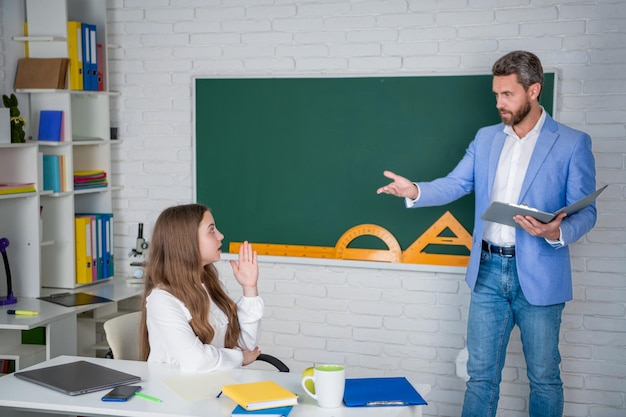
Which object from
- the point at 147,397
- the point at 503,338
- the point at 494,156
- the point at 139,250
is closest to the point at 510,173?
the point at 494,156

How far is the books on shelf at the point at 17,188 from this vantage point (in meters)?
3.74

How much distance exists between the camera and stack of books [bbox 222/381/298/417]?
210cm

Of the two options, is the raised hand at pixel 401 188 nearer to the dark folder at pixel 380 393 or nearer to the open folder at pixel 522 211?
the open folder at pixel 522 211

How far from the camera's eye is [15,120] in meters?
3.89

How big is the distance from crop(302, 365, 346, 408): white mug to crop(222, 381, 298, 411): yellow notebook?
0.07 m

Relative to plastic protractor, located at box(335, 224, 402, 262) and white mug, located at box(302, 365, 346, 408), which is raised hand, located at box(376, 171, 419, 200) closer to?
plastic protractor, located at box(335, 224, 402, 262)

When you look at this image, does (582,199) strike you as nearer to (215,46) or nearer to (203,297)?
(203,297)

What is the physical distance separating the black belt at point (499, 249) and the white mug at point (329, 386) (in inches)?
53.3

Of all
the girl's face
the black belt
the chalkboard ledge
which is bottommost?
the chalkboard ledge

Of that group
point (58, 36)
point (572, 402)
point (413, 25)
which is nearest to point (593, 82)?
point (413, 25)

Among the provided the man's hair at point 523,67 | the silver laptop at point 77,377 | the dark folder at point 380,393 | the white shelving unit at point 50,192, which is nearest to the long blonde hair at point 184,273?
the silver laptop at point 77,377

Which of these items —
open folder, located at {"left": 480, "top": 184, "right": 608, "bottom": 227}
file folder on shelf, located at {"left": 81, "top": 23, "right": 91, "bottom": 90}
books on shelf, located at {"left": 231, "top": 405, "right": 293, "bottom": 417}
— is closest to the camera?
books on shelf, located at {"left": 231, "top": 405, "right": 293, "bottom": 417}

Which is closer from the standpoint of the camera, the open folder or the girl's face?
the girl's face

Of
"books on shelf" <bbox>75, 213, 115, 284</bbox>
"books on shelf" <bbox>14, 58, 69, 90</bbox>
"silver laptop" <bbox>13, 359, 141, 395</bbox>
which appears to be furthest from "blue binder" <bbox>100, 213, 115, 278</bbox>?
"silver laptop" <bbox>13, 359, 141, 395</bbox>
